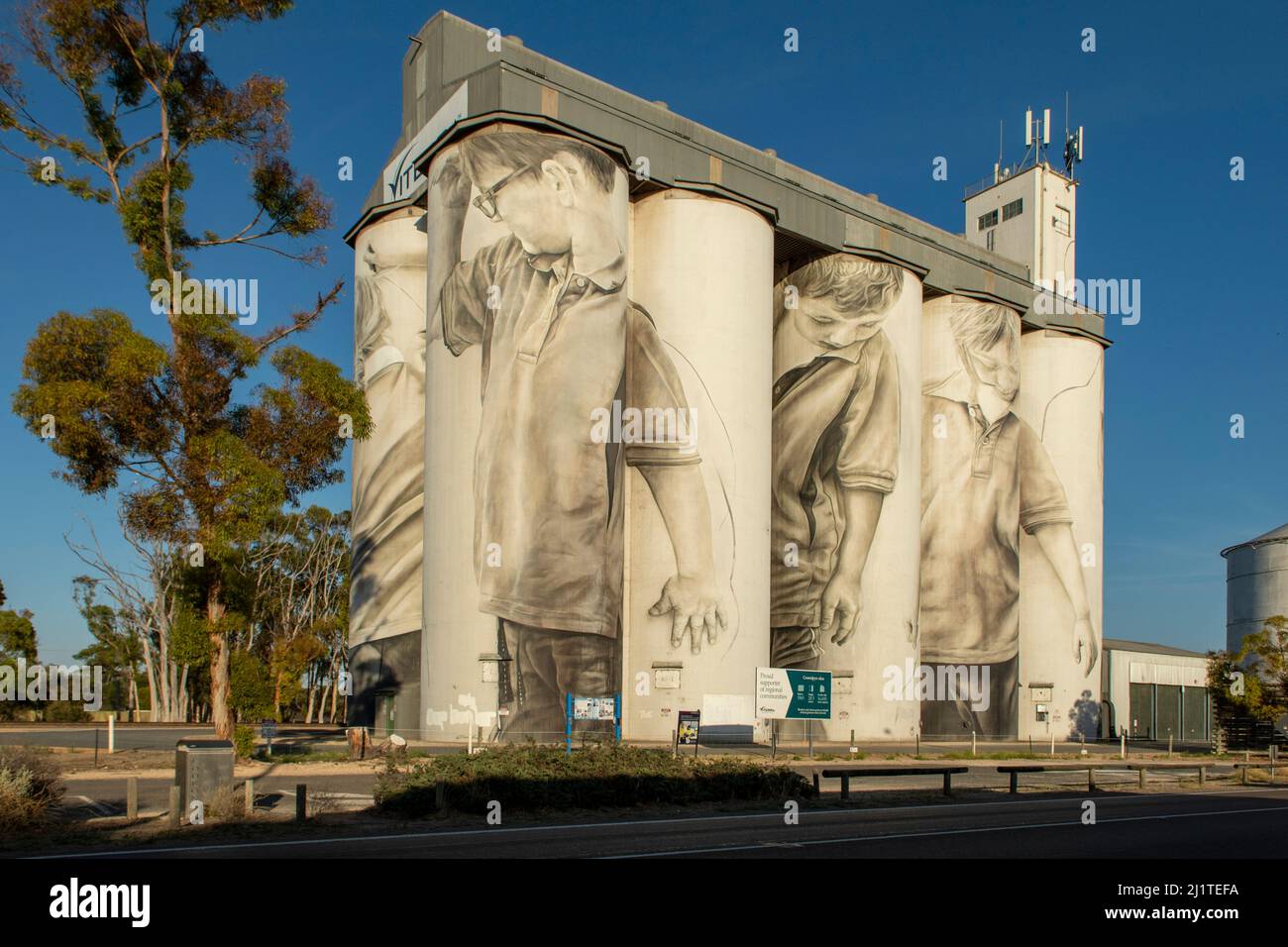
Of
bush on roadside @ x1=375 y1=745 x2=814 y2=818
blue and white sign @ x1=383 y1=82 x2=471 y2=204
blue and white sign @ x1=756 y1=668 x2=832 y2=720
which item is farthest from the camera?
blue and white sign @ x1=383 y1=82 x2=471 y2=204

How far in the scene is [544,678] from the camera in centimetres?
4144

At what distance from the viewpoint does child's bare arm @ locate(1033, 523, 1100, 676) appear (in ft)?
216

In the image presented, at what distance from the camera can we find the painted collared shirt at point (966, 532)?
59.9 m

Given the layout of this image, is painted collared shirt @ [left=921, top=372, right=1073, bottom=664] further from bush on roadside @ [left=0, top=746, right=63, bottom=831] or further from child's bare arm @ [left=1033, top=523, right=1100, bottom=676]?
bush on roadside @ [left=0, top=746, right=63, bottom=831]

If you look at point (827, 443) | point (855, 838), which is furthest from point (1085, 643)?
point (855, 838)

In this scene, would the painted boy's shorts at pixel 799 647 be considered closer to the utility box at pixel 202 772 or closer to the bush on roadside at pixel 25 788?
the utility box at pixel 202 772

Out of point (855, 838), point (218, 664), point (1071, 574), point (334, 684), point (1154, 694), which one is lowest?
point (334, 684)

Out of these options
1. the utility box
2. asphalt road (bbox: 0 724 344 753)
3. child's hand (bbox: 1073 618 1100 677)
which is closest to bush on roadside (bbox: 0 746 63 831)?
the utility box

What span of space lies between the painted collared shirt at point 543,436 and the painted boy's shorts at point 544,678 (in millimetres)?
519

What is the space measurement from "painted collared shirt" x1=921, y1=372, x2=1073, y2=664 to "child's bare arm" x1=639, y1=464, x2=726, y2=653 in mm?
17612

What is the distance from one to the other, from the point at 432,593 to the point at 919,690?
26510 mm

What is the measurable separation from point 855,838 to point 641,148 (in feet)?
123

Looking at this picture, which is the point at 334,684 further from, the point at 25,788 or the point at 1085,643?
the point at 25,788

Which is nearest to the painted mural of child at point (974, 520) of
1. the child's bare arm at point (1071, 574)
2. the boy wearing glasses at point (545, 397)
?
the child's bare arm at point (1071, 574)
